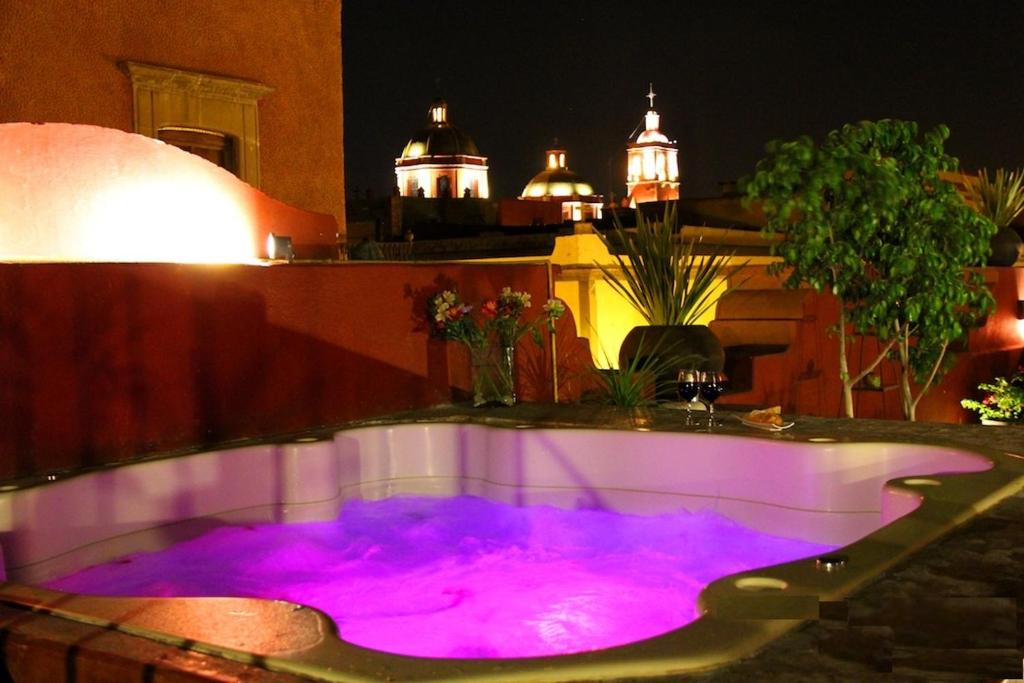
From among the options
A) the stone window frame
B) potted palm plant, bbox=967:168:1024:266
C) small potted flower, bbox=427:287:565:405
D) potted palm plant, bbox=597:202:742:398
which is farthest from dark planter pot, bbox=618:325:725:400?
the stone window frame

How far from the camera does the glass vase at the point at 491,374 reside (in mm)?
4754

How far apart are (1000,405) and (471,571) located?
4.98 meters

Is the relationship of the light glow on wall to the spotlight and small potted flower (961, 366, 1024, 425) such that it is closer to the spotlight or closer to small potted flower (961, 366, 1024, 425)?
the spotlight

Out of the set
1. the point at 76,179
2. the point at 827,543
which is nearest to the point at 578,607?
the point at 827,543

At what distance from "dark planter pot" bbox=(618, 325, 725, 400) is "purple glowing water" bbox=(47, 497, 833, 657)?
1440 mm

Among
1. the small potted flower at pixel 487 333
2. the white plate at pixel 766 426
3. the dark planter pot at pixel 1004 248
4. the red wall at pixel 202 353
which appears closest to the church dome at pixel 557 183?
the dark planter pot at pixel 1004 248

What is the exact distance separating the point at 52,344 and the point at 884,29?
1376cm

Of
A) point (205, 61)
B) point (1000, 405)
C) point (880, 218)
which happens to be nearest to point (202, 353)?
point (880, 218)

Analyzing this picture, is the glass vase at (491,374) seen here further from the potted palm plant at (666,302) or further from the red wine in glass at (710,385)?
the red wine in glass at (710,385)

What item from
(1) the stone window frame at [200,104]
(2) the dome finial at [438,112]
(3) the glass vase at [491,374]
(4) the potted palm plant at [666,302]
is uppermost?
(2) the dome finial at [438,112]

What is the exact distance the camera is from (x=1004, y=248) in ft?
25.2

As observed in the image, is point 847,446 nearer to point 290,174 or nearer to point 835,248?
point 835,248

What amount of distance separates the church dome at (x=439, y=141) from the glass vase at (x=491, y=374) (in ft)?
123

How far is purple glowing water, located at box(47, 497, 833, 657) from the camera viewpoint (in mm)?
2730
